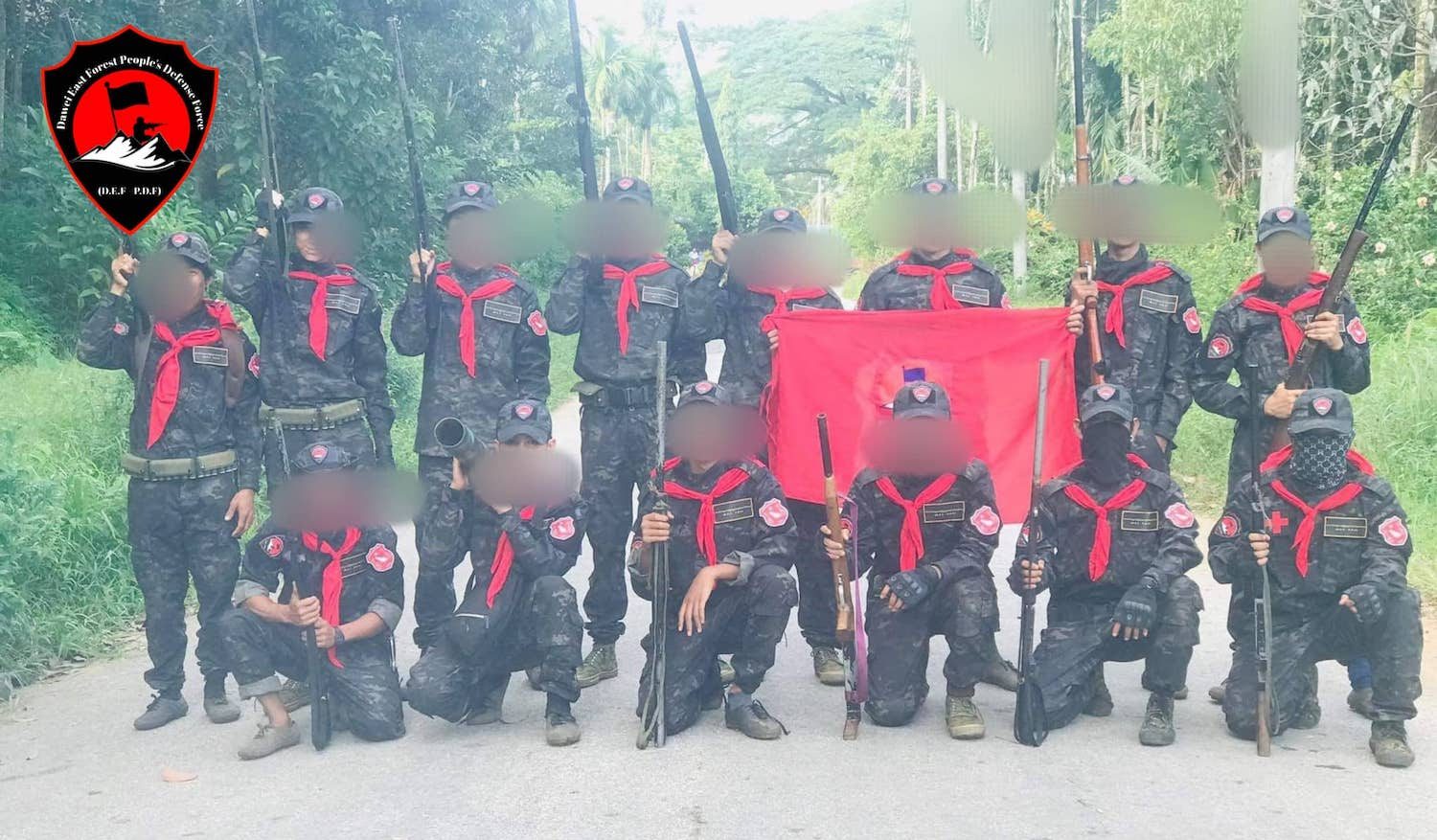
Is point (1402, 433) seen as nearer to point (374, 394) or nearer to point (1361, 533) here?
point (1361, 533)

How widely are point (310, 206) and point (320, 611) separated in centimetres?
197

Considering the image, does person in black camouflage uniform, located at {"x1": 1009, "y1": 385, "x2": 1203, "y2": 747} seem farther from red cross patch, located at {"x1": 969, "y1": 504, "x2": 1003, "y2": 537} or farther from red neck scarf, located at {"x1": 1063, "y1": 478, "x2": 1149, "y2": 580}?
red cross patch, located at {"x1": 969, "y1": 504, "x2": 1003, "y2": 537}

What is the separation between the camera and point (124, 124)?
393 inches

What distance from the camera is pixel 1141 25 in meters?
15.8

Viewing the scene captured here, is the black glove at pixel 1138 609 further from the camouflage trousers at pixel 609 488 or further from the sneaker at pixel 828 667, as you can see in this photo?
the camouflage trousers at pixel 609 488

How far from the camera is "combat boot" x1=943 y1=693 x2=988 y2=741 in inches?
213

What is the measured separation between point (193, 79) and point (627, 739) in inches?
372

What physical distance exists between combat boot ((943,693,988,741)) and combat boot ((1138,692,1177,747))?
24.1 inches

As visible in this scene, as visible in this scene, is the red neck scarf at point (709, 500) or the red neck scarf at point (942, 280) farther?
the red neck scarf at point (942, 280)

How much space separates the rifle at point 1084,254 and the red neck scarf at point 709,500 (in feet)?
5.70

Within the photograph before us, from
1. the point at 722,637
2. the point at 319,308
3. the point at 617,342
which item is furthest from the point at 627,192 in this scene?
the point at 722,637

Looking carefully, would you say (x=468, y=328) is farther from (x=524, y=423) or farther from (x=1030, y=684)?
(x=1030, y=684)

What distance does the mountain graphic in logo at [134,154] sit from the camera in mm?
10141

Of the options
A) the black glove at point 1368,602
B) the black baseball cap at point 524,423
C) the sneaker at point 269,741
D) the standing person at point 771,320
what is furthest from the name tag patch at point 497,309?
the black glove at point 1368,602
